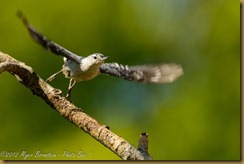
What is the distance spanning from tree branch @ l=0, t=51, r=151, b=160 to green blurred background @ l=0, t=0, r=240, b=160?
188 cm

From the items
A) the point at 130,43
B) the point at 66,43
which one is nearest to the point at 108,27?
the point at 130,43

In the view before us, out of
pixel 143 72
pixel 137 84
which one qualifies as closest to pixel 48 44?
pixel 143 72

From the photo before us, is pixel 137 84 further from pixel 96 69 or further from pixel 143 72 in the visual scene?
pixel 96 69

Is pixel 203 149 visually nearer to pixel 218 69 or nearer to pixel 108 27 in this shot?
pixel 218 69

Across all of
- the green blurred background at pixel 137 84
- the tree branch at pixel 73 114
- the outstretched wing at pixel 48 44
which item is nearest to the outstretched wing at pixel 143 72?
the outstretched wing at pixel 48 44

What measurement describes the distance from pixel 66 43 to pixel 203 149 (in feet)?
3.04

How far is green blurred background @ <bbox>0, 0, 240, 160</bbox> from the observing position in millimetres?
3625

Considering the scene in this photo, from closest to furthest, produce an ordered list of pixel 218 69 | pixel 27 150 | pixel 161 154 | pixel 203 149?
pixel 27 150 < pixel 161 154 < pixel 203 149 < pixel 218 69

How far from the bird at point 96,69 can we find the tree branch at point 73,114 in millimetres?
140

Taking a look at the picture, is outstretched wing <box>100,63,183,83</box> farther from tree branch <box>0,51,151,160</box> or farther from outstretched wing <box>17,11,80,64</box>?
tree branch <box>0,51,151,160</box>

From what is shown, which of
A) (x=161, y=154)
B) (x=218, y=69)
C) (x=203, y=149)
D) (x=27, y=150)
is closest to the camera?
(x=27, y=150)

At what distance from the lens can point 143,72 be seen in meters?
1.92

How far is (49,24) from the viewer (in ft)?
12.3

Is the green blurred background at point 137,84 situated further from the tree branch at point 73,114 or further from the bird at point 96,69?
the tree branch at point 73,114
